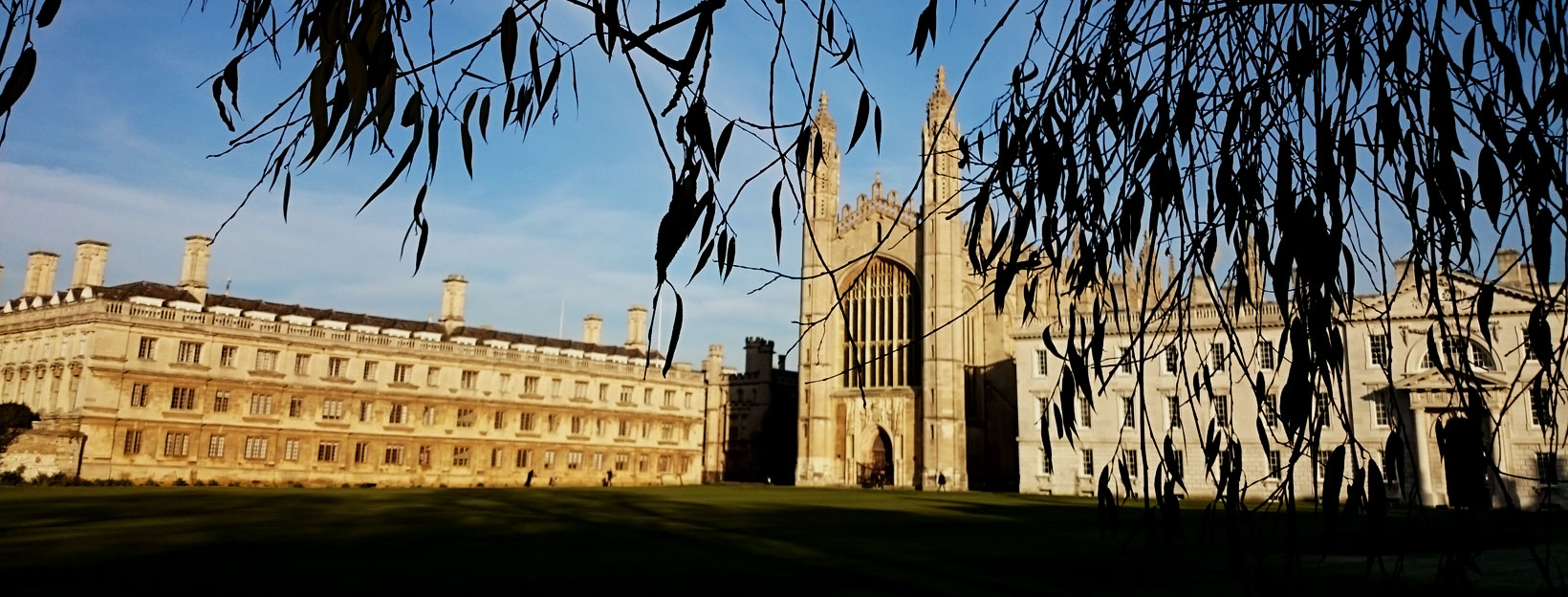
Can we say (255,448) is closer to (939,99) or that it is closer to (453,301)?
(453,301)

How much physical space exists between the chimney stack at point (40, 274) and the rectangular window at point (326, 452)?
1485 centimetres

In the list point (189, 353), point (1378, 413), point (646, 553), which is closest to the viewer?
point (646, 553)

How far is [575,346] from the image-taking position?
66438mm

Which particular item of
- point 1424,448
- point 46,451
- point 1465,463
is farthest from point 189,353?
point 1465,463

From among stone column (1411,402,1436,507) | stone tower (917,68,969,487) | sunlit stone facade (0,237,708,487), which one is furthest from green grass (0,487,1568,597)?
stone tower (917,68,969,487)

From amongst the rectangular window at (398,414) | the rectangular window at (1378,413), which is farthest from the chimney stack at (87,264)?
the rectangular window at (1378,413)

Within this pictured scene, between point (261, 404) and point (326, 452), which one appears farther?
point (326, 452)

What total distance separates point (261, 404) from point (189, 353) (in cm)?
362

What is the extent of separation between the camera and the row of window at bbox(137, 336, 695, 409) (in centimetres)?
4331

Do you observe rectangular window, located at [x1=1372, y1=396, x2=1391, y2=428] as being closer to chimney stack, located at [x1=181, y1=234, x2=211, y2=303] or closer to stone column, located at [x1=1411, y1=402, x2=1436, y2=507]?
stone column, located at [x1=1411, y1=402, x2=1436, y2=507]

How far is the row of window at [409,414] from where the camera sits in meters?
43.0

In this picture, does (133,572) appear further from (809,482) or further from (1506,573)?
(809,482)

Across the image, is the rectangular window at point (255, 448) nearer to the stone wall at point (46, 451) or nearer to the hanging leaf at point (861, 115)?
the stone wall at point (46, 451)

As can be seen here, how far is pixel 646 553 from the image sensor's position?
15.1 meters
